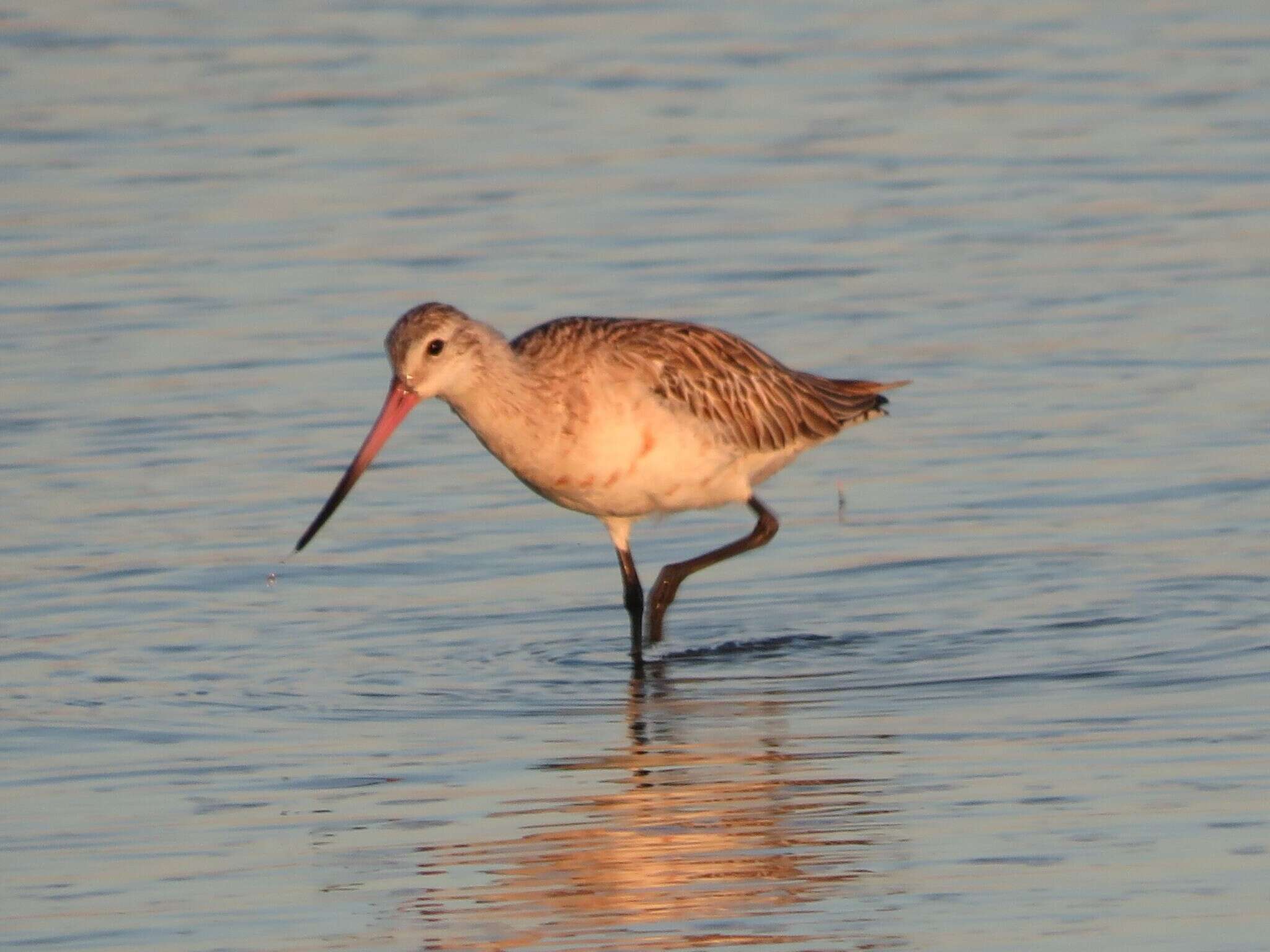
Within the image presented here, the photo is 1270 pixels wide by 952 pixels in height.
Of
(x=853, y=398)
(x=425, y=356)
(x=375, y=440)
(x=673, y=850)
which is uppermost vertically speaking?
(x=425, y=356)

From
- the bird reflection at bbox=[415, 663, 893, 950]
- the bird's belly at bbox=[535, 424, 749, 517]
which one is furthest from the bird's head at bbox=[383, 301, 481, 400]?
the bird reflection at bbox=[415, 663, 893, 950]

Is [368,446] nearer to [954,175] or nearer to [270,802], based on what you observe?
[270,802]

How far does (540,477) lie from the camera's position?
8922 mm

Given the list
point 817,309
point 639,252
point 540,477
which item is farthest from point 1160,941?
point 639,252

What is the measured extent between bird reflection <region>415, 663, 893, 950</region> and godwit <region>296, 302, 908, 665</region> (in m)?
1.39

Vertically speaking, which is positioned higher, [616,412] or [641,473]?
[616,412]

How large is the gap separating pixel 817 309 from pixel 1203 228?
2.13 metres

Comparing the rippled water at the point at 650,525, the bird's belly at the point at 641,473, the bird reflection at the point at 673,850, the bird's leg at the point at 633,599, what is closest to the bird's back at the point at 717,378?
the bird's belly at the point at 641,473

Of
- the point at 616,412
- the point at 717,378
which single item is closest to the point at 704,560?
the point at 717,378

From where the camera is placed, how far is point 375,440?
8820 millimetres

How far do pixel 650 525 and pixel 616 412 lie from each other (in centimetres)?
171

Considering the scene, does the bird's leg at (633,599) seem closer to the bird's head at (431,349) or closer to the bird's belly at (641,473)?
the bird's belly at (641,473)

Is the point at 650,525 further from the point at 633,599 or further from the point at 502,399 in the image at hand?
the point at 502,399

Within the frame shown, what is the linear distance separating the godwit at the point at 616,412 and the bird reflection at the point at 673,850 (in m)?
1.39
